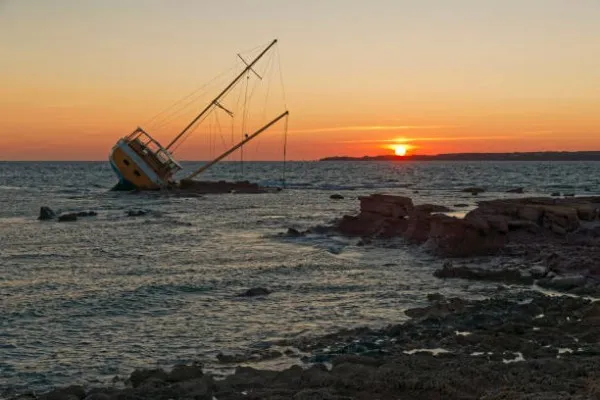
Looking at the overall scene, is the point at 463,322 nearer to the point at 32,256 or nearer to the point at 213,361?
the point at 213,361

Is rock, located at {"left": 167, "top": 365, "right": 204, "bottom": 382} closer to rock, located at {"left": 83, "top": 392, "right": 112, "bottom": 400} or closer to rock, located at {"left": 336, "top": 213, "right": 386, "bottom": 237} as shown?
rock, located at {"left": 83, "top": 392, "right": 112, "bottom": 400}

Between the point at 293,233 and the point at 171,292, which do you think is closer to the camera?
the point at 171,292

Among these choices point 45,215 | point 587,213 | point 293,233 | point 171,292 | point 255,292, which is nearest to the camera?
point 255,292

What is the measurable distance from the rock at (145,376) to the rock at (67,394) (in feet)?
2.62

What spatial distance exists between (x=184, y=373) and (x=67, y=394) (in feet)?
5.90

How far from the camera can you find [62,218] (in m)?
39.1

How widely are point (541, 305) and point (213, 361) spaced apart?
804cm

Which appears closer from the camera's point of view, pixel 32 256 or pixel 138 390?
pixel 138 390

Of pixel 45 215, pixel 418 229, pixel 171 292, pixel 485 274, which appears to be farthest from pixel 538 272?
pixel 45 215

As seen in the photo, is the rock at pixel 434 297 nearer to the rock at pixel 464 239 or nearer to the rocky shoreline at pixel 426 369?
the rocky shoreline at pixel 426 369

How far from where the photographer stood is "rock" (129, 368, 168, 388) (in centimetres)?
1057

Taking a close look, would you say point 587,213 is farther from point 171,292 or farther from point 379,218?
point 171,292

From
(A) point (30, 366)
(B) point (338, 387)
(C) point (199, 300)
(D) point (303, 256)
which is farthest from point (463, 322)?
(D) point (303, 256)

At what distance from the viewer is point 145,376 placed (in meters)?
10.7
